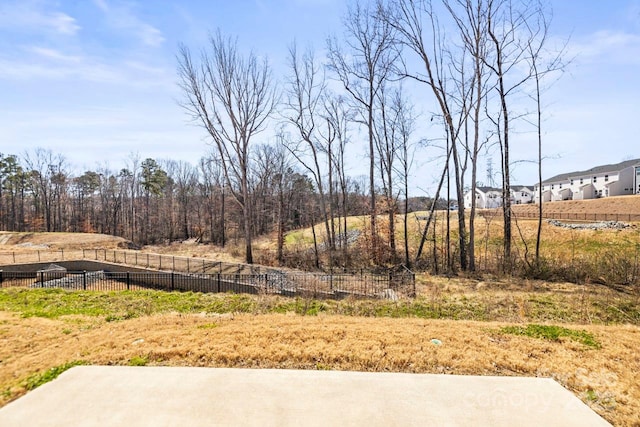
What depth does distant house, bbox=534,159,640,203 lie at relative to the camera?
4279 centimetres

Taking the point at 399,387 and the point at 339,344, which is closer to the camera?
the point at 399,387

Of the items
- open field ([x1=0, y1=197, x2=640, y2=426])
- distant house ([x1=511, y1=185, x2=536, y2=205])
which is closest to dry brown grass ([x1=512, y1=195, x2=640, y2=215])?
distant house ([x1=511, y1=185, x2=536, y2=205])

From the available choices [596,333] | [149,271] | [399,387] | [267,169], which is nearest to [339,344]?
[399,387]

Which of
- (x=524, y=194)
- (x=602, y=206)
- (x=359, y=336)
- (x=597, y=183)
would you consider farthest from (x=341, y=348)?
(x=524, y=194)

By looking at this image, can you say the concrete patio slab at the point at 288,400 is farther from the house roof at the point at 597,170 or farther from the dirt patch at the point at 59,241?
the house roof at the point at 597,170

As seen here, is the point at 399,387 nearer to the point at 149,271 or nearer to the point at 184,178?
the point at 149,271

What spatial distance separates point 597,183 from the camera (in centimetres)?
4647

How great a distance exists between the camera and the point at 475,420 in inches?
124

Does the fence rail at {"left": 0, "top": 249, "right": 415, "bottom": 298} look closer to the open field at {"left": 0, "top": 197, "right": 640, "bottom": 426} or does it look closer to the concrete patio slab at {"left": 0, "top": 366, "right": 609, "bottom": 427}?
the open field at {"left": 0, "top": 197, "right": 640, "bottom": 426}

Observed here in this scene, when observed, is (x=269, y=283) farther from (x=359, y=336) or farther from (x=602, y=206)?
(x=602, y=206)

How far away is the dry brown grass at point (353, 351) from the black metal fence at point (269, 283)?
16.1 ft

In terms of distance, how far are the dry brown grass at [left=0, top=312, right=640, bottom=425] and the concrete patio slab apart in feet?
1.06

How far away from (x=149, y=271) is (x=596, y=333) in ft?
62.8

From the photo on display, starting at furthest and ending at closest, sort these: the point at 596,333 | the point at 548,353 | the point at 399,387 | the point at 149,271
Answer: the point at 149,271 < the point at 596,333 < the point at 548,353 < the point at 399,387
